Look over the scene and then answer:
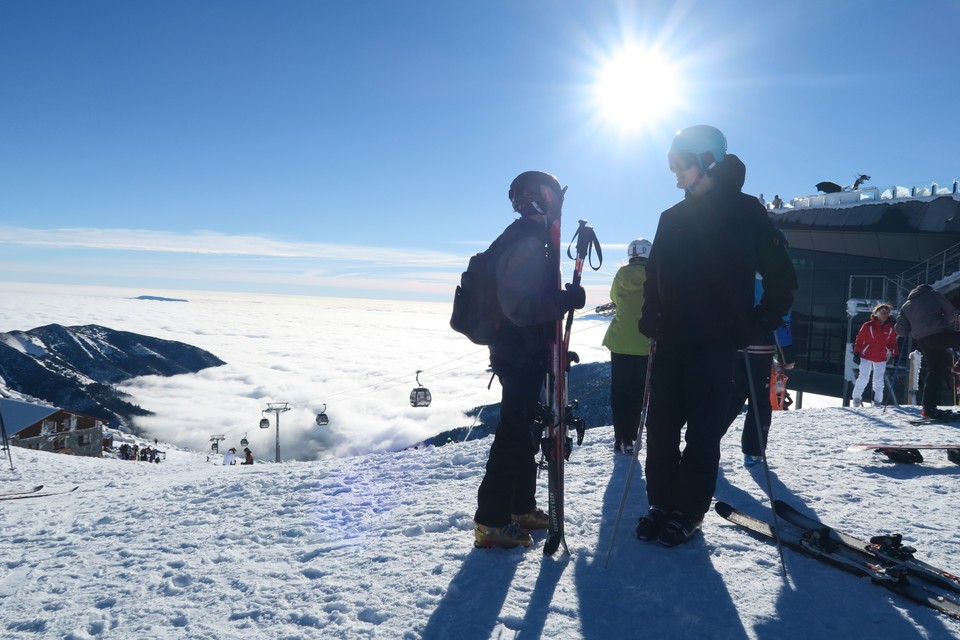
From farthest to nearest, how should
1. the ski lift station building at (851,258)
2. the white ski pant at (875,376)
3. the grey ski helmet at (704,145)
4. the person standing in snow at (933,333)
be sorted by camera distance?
the ski lift station building at (851,258)
the white ski pant at (875,376)
the person standing in snow at (933,333)
the grey ski helmet at (704,145)

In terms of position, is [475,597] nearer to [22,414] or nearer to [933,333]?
[933,333]

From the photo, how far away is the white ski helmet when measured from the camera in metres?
5.50

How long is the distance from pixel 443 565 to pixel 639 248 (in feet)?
12.3

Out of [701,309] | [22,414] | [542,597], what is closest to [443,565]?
[542,597]

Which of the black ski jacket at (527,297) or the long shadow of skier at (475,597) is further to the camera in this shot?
the black ski jacket at (527,297)

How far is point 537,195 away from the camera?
313 cm

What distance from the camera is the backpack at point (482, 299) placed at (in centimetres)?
307

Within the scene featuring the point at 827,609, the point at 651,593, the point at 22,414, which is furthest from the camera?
the point at 22,414

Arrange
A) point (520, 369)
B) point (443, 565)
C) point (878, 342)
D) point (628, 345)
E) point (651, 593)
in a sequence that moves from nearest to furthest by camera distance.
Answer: point (651, 593) < point (443, 565) < point (520, 369) < point (628, 345) < point (878, 342)

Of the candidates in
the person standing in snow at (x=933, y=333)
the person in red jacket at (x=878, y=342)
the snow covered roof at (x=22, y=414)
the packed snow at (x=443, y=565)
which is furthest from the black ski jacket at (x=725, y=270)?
the snow covered roof at (x=22, y=414)

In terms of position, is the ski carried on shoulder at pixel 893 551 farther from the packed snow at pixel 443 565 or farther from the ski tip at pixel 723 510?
the ski tip at pixel 723 510

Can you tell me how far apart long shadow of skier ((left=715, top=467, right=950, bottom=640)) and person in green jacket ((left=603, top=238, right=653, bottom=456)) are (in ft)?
8.36

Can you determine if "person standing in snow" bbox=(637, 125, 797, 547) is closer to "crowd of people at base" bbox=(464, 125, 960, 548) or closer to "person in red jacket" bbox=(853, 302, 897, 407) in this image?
"crowd of people at base" bbox=(464, 125, 960, 548)

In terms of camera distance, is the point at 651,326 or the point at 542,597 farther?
the point at 651,326
